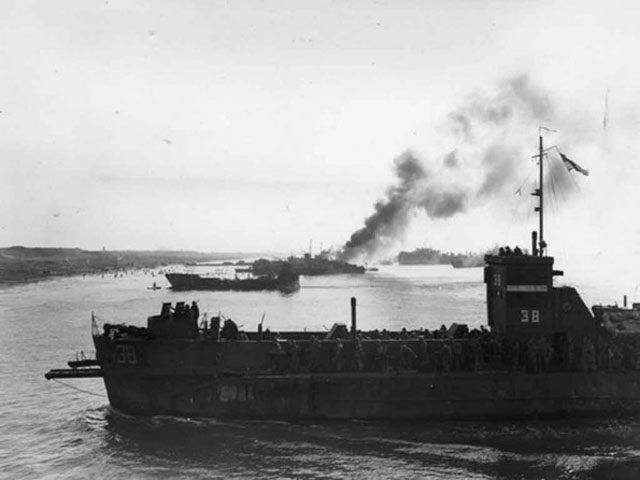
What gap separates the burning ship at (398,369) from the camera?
20391 mm

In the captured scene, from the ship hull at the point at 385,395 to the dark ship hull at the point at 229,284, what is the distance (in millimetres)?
76648

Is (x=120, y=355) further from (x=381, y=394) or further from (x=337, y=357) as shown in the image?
(x=381, y=394)

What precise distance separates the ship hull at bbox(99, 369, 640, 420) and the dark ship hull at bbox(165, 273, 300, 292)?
76648 mm

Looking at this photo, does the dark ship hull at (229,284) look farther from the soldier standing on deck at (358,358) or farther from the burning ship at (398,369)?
the soldier standing on deck at (358,358)

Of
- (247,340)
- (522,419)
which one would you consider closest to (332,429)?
(247,340)

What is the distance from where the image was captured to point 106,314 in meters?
58.4

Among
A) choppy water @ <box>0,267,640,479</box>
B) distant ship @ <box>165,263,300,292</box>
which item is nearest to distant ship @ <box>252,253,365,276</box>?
distant ship @ <box>165,263,300,292</box>

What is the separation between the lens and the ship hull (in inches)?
801

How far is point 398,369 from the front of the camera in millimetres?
21016

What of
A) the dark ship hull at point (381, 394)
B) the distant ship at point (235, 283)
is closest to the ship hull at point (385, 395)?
the dark ship hull at point (381, 394)

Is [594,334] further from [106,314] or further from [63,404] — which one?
[106,314]

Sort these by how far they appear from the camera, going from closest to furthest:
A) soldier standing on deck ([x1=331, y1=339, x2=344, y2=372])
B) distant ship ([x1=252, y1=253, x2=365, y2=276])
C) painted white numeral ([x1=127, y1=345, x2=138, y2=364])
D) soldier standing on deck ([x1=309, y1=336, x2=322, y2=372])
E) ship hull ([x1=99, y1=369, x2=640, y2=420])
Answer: ship hull ([x1=99, y1=369, x2=640, y2=420]) < soldier standing on deck ([x1=331, y1=339, x2=344, y2=372]) < soldier standing on deck ([x1=309, y1=336, x2=322, y2=372]) < painted white numeral ([x1=127, y1=345, x2=138, y2=364]) < distant ship ([x1=252, y1=253, x2=365, y2=276])

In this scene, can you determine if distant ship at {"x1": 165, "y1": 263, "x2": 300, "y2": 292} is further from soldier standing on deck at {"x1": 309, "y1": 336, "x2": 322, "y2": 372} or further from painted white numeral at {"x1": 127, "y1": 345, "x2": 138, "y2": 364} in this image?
soldier standing on deck at {"x1": 309, "y1": 336, "x2": 322, "y2": 372}

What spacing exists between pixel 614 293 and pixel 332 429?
82663 mm
